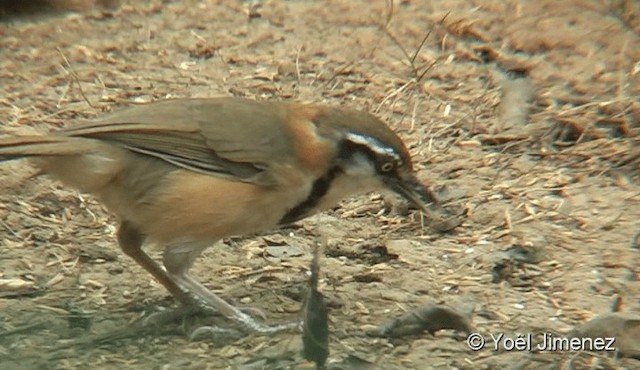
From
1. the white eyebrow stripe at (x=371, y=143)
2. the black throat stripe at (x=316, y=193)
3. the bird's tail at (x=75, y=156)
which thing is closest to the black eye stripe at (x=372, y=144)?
the white eyebrow stripe at (x=371, y=143)

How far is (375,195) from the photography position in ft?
24.6

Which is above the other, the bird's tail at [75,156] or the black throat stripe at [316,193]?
the black throat stripe at [316,193]

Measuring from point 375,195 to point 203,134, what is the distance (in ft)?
5.06

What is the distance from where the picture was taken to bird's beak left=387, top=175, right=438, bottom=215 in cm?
629

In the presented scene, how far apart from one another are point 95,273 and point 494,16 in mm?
3956

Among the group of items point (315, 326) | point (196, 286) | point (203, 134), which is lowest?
point (315, 326)

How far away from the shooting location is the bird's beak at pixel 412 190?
6285 millimetres

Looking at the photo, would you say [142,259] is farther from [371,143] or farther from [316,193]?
[371,143]

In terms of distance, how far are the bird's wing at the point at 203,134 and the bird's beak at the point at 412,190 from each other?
523mm

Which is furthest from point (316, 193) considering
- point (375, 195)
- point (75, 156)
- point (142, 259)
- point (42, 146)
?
point (375, 195)

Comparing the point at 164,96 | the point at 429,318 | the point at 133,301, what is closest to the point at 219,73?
the point at 164,96

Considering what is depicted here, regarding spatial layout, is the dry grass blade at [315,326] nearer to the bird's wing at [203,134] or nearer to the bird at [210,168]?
the bird at [210,168]

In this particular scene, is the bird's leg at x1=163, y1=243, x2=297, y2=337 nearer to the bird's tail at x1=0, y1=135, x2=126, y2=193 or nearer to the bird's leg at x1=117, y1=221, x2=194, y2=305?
the bird's leg at x1=117, y1=221, x2=194, y2=305

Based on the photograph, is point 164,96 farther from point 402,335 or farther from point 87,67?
point 402,335
